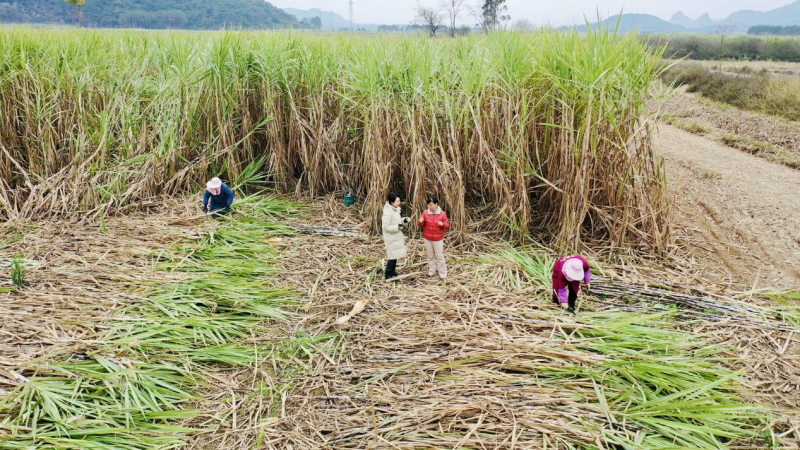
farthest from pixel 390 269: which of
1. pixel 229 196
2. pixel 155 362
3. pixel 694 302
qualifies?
pixel 694 302

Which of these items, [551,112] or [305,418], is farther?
[551,112]

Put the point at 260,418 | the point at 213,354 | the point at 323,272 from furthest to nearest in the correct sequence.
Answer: the point at 323,272 < the point at 213,354 < the point at 260,418

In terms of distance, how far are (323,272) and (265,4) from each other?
11797 centimetres

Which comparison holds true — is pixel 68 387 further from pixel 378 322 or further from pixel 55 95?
pixel 55 95

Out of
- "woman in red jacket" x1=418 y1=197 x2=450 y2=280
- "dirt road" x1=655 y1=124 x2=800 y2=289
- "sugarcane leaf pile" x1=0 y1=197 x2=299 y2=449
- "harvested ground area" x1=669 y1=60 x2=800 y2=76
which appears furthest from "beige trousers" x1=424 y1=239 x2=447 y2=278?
"harvested ground area" x1=669 y1=60 x2=800 y2=76

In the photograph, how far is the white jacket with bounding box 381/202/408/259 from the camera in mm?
3508

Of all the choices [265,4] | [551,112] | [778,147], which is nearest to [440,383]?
[551,112]

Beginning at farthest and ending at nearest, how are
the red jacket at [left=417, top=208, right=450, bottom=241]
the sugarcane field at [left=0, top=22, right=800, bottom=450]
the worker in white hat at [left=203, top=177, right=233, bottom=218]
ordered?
Answer: the worker in white hat at [left=203, top=177, right=233, bottom=218] → the red jacket at [left=417, top=208, right=450, bottom=241] → the sugarcane field at [left=0, top=22, right=800, bottom=450]

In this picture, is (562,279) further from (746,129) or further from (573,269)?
(746,129)

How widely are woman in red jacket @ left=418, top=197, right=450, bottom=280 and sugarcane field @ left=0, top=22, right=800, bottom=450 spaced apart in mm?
20

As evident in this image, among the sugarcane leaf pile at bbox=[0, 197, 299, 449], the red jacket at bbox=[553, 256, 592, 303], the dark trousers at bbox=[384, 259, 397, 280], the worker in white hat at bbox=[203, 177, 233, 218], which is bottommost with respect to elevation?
the sugarcane leaf pile at bbox=[0, 197, 299, 449]

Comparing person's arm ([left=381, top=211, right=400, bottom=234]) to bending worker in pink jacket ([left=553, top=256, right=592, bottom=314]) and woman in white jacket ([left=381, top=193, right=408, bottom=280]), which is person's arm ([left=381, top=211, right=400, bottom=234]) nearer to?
woman in white jacket ([left=381, top=193, right=408, bottom=280])

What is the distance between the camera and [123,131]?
16.2ft

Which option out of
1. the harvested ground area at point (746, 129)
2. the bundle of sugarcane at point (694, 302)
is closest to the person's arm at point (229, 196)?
the bundle of sugarcane at point (694, 302)
